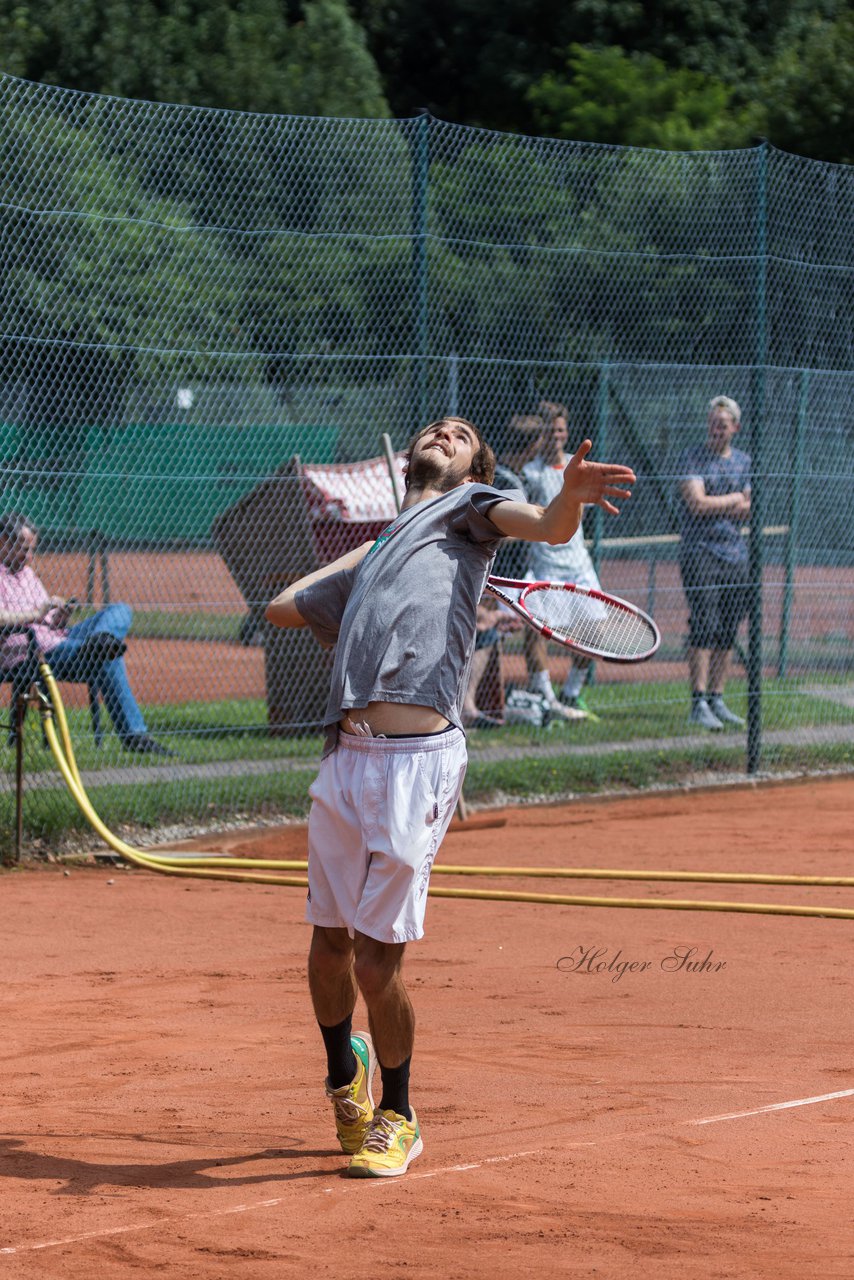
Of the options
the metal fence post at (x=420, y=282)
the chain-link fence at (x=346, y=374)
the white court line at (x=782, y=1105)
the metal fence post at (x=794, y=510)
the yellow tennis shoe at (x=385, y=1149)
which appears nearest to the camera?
the yellow tennis shoe at (x=385, y=1149)

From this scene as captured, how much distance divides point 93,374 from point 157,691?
1617 mm

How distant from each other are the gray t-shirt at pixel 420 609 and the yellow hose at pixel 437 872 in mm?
2701

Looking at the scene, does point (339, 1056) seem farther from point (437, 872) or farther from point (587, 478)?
point (437, 872)

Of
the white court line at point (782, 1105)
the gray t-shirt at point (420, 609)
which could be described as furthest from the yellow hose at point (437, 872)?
the gray t-shirt at point (420, 609)

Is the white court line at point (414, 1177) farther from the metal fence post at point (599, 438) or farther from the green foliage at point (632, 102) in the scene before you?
the green foliage at point (632, 102)

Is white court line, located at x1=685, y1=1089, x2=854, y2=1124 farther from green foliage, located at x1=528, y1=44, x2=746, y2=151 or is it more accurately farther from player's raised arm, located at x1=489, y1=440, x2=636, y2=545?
green foliage, located at x1=528, y1=44, x2=746, y2=151

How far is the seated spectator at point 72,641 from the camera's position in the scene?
8.48 meters

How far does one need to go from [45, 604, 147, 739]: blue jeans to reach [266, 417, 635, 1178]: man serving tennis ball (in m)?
4.43

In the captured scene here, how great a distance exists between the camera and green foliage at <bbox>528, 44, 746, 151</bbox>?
102 feet

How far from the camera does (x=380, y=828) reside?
4.41 m

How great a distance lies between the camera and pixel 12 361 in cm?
838

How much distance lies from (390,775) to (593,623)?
91.4 inches

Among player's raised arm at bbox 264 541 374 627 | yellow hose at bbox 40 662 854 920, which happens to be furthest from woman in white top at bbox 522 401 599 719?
player's raised arm at bbox 264 541 374 627

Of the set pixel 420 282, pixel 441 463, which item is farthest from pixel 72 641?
pixel 441 463
